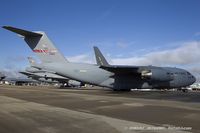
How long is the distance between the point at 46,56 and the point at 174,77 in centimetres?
1742

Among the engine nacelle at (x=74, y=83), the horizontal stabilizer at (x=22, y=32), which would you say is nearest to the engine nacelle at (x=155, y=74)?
the horizontal stabilizer at (x=22, y=32)

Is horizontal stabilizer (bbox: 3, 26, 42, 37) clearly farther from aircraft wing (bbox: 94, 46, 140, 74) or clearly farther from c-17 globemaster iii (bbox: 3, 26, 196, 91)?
aircraft wing (bbox: 94, 46, 140, 74)

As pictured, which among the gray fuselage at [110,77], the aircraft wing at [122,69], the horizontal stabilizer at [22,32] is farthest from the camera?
the gray fuselage at [110,77]

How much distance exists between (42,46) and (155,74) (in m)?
15.1

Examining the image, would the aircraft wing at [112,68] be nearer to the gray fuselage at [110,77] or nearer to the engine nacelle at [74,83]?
the gray fuselage at [110,77]

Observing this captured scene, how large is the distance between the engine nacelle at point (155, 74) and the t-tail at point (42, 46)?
11.7m

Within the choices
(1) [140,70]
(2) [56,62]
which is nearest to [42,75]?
(2) [56,62]

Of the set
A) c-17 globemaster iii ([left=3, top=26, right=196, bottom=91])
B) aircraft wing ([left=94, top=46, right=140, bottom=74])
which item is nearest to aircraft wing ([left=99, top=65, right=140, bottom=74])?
aircraft wing ([left=94, top=46, right=140, bottom=74])

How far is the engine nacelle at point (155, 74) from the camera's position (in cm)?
3356

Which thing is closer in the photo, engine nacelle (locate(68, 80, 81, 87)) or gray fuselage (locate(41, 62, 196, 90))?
gray fuselage (locate(41, 62, 196, 90))

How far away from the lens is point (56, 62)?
1457 inches

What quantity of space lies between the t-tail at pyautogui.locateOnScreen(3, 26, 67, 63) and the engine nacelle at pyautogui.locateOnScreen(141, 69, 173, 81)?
38.4 feet

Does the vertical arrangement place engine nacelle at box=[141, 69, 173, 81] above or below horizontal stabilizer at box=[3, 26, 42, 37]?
below

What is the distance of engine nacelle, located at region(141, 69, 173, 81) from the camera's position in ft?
110
